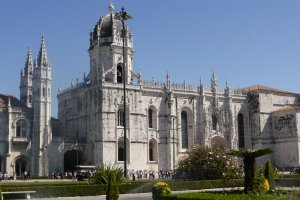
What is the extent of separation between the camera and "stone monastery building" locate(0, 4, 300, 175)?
54750 mm

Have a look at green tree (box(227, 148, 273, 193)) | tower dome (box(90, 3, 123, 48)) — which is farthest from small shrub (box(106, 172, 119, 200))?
tower dome (box(90, 3, 123, 48))

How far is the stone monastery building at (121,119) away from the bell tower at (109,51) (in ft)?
0.42

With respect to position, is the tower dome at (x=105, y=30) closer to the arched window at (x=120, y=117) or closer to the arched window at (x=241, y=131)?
the arched window at (x=120, y=117)

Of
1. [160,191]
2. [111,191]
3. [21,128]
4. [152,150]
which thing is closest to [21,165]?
[21,128]

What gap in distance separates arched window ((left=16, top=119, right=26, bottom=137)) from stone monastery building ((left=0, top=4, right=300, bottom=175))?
11 centimetres

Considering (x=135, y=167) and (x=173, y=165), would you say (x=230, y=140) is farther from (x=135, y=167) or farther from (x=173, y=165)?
(x=135, y=167)

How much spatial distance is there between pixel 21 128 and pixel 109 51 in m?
14.3

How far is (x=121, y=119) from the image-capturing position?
57750mm

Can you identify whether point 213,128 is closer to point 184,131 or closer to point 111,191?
point 184,131

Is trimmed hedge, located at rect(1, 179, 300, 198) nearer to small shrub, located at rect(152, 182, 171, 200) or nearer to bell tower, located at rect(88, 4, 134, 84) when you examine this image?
small shrub, located at rect(152, 182, 171, 200)

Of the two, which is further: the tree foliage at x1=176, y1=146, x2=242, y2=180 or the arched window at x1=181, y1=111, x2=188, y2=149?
the arched window at x1=181, y1=111, x2=188, y2=149

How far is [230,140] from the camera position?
222 feet

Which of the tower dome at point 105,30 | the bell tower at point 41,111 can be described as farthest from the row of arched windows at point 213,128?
the bell tower at point 41,111

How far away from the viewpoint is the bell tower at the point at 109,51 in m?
58.7
